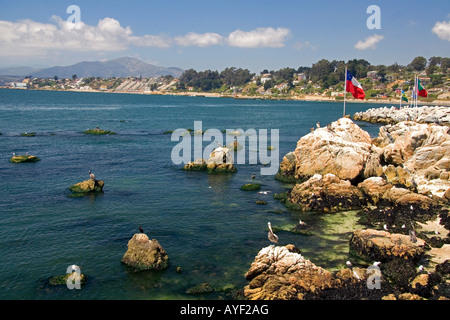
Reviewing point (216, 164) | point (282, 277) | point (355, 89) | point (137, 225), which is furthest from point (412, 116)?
point (282, 277)

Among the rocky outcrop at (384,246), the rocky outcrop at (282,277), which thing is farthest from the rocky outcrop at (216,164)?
the rocky outcrop at (282,277)

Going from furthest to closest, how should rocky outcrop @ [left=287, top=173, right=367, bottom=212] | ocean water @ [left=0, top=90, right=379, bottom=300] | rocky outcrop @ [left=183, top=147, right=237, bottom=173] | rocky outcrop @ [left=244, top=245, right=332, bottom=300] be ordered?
rocky outcrop @ [left=183, top=147, right=237, bottom=173] → rocky outcrop @ [left=287, top=173, right=367, bottom=212] → ocean water @ [left=0, top=90, right=379, bottom=300] → rocky outcrop @ [left=244, top=245, right=332, bottom=300]

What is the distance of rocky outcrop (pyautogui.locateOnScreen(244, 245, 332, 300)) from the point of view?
18875 mm

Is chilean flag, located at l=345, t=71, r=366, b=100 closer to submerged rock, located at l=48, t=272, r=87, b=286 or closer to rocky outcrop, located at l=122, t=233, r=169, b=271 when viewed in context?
rocky outcrop, located at l=122, t=233, r=169, b=271

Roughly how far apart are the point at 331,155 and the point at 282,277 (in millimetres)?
23479

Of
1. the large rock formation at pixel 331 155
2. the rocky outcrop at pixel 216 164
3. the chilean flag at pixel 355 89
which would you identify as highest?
the chilean flag at pixel 355 89

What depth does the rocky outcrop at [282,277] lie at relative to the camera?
18875 millimetres

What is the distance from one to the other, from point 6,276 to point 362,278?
69.1 ft

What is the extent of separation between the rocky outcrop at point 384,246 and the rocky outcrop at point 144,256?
13.0m

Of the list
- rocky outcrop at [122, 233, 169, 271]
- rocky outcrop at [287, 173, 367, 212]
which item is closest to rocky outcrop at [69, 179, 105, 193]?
rocky outcrop at [122, 233, 169, 271]

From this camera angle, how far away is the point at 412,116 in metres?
93.7

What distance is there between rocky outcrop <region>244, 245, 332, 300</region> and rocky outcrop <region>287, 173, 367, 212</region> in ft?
46.2

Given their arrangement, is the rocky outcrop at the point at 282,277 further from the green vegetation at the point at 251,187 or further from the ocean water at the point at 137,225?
the green vegetation at the point at 251,187
